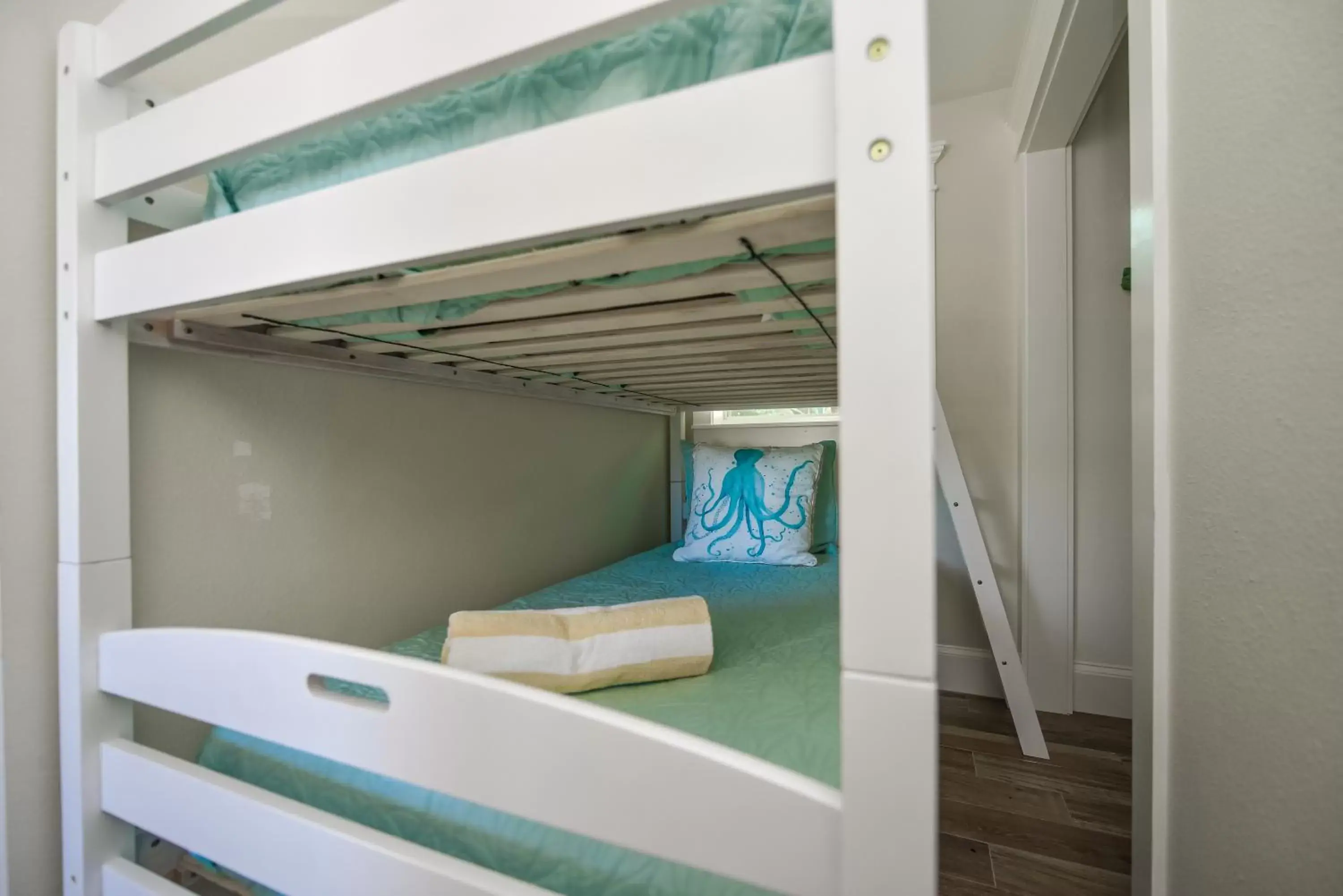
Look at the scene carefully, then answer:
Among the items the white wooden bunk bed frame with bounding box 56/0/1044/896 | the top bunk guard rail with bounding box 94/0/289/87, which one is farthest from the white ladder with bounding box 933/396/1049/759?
the top bunk guard rail with bounding box 94/0/289/87

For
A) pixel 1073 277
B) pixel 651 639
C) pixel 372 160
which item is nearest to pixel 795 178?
pixel 372 160

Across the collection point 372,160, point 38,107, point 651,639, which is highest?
point 38,107

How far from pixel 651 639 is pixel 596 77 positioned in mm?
702

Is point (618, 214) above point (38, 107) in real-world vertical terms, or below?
below

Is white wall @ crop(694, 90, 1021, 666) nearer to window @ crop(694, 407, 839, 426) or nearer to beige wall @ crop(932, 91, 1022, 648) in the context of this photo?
beige wall @ crop(932, 91, 1022, 648)

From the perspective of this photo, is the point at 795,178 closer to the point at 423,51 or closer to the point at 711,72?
the point at 711,72

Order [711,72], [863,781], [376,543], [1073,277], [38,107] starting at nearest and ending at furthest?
[863,781] → [711,72] → [38,107] → [376,543] → [1073,277]

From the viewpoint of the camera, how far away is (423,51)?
447 mm

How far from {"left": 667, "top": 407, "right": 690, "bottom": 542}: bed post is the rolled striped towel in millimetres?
1621

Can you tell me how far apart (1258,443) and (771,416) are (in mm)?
2025

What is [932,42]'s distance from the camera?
58.2 inches

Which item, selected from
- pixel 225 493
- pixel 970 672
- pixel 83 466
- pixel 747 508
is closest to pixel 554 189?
pixel 83 466

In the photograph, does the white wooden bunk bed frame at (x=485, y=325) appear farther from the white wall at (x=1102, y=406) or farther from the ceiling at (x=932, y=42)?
the white wall at (x=1102, y=406)

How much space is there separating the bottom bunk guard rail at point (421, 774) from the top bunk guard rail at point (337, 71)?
0.51 meters
